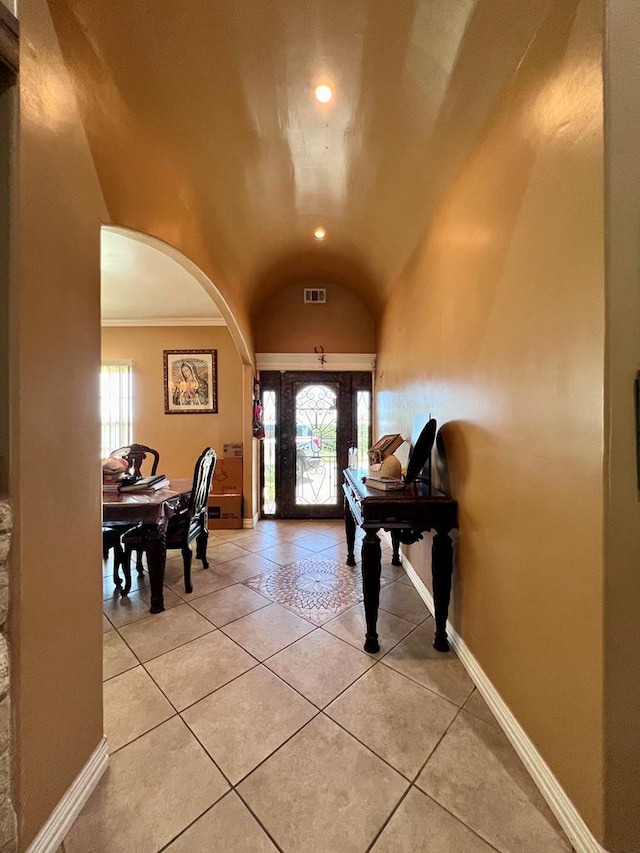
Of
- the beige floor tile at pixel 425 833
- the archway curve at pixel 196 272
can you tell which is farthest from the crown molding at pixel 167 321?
the beige floor tile at pixel 425 833

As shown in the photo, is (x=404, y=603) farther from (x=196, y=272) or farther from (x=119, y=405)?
(x=119, y=405)

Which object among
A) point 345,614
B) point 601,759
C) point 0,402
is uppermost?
point 0,402

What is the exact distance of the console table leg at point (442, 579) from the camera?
1708 millimetres

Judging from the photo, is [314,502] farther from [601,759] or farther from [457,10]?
[457,10]

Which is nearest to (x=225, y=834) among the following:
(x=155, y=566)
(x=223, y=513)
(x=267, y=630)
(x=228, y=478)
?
(x=267, y=630)

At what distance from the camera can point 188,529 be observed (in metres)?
2.49

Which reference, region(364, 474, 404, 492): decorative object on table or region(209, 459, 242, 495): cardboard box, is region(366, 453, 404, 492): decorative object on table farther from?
region(209, 459, 242, 495): cardboard box

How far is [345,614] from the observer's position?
209 cm

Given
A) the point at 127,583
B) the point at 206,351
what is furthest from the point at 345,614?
the point at 206,351

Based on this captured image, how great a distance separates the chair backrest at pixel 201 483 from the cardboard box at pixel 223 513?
1.10m

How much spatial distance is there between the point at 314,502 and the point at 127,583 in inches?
93.6

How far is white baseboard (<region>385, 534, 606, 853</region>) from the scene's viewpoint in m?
0.90

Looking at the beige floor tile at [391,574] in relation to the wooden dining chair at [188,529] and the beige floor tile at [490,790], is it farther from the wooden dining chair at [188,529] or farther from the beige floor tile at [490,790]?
the wooden dining chair at [188,529]

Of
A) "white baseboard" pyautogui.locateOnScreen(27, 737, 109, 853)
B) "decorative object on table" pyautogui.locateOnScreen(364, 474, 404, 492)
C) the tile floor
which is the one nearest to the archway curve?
"decorative object on table" pyautogui.locateOnScreen(364, 474, 404, 492)
